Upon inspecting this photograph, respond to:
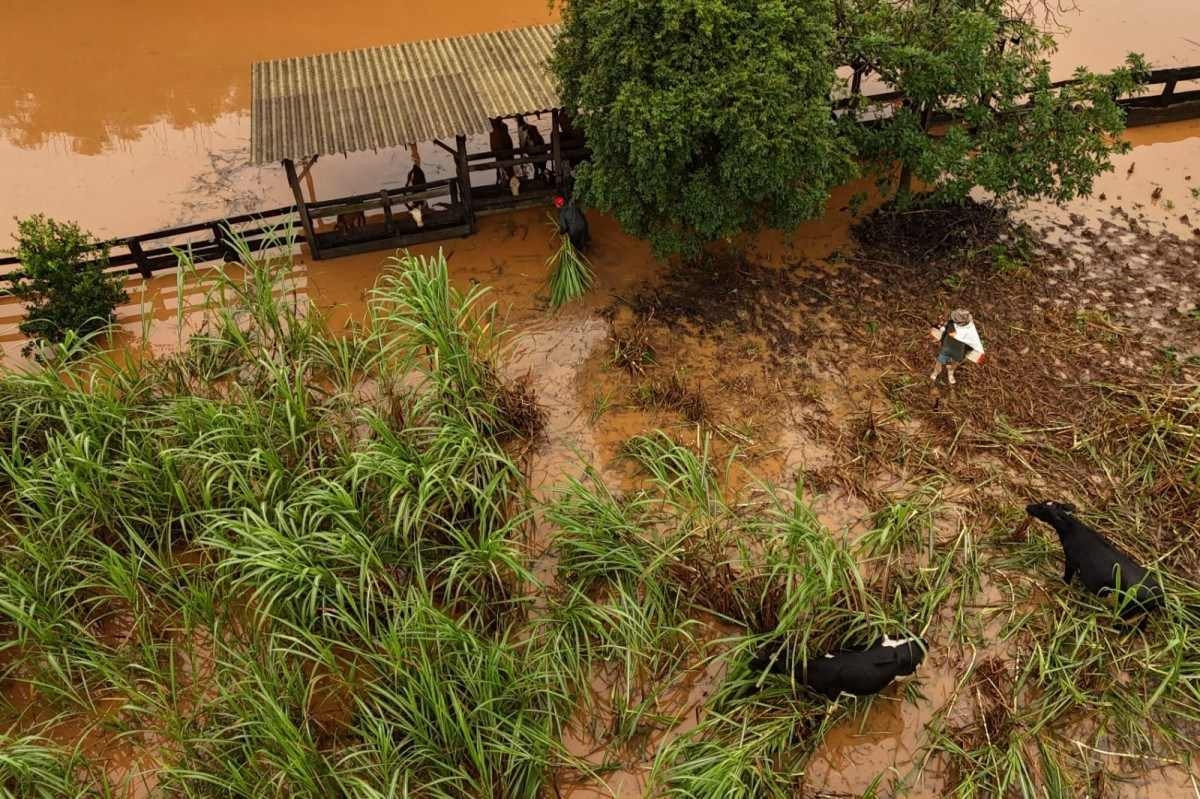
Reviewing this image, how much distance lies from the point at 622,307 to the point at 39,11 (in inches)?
531

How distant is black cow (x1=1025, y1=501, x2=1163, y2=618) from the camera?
570 centimetres

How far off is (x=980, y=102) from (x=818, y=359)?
135 inches

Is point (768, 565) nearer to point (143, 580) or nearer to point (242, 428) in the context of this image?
point (242, 428)

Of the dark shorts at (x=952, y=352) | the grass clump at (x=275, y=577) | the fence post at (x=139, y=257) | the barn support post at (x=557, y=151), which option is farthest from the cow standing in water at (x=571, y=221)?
the fence post at (x=139, y=257)

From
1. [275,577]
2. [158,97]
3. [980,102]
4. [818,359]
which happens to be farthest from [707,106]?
[158,97]

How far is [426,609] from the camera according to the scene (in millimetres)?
5301

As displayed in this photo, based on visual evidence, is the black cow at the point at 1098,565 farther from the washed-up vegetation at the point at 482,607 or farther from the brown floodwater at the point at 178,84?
the brown floodwater at the point at 178,84

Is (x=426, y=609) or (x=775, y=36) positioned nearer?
(x=426, y=609)

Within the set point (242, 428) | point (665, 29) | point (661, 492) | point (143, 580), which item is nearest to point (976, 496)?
point (661, 492)

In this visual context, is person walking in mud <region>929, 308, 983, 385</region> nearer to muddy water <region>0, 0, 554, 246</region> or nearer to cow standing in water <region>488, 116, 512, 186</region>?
cow standing in water <region>488, 116, 512, 186</region>

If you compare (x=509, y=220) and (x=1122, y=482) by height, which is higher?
(x=509, y=220)

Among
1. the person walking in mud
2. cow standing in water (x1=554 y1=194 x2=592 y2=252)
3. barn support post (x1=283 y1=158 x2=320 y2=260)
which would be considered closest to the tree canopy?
cow standing in water (x1=554 y1=194 x2=592 y2=252)

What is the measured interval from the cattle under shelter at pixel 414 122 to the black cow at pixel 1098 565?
21.5ft

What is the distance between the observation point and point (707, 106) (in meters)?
7.51
